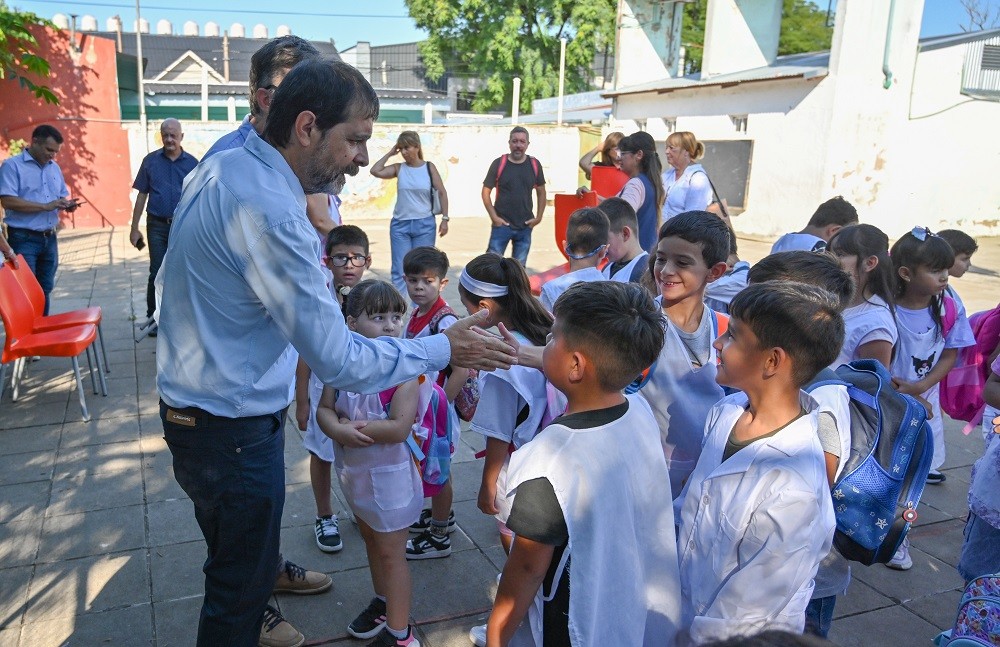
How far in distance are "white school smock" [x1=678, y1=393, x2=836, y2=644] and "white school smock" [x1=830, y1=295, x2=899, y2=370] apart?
140cm

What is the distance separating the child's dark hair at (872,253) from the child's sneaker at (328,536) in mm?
2758

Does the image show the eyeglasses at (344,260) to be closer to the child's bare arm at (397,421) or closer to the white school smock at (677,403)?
the child's bare arm at (397,421)

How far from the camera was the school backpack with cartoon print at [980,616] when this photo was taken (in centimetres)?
161

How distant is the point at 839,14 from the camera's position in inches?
606

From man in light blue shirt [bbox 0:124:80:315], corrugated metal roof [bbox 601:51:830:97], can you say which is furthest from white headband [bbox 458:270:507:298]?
corrugated metal roof [bbox 601:51:830:97]

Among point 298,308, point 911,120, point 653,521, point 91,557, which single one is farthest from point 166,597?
point 911,120

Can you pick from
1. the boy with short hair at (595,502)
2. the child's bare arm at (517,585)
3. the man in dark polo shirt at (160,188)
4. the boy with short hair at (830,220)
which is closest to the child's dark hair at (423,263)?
the boy with short hair at (595,502)

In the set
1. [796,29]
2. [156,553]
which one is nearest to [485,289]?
[156,553]

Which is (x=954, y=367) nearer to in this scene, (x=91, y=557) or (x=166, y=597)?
(x=166, y=597)

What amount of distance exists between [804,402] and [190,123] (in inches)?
679

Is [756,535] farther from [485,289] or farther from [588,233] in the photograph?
[588,233]

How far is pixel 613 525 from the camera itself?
187 cm

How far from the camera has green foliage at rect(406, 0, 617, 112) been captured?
34.4m

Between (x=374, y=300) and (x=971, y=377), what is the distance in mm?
2951
